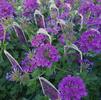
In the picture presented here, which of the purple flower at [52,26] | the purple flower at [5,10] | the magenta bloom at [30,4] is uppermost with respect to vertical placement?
the purple flower at [5,10]

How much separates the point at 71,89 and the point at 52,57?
22 centimetres

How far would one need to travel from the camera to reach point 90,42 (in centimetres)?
205

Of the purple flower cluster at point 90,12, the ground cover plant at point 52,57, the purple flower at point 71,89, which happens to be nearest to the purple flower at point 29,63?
the ground cover plant at point 52,57

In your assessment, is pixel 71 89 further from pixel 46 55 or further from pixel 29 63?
pixel 29 63

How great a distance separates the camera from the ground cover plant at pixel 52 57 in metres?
1.93

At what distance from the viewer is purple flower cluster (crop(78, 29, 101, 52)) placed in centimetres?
205

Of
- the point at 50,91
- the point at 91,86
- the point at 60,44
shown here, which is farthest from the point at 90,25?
the point at 50,91

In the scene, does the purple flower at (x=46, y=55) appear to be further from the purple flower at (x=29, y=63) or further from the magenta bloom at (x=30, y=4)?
the magenta bloom at (x=30, y=4)

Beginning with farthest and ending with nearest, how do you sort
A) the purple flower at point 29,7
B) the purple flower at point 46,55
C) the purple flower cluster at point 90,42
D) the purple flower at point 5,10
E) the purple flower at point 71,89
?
the purple flower at point 29,7 < the purple flower at point 5,10 < the purple flower cluster at point 90,42 < the purple flower at point 46,55 < the purple flower at point 71,89

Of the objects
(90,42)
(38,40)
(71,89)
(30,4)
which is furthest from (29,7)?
(71,89)

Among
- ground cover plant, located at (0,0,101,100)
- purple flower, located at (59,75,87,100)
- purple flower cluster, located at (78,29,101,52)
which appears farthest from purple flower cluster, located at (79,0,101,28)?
purple flower, located at (59,75,87,100)

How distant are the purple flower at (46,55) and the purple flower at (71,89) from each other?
166 mm

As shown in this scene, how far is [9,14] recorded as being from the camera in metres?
2.41

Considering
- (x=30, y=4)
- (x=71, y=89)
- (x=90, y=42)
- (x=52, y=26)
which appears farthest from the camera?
(x=30, y=4)
